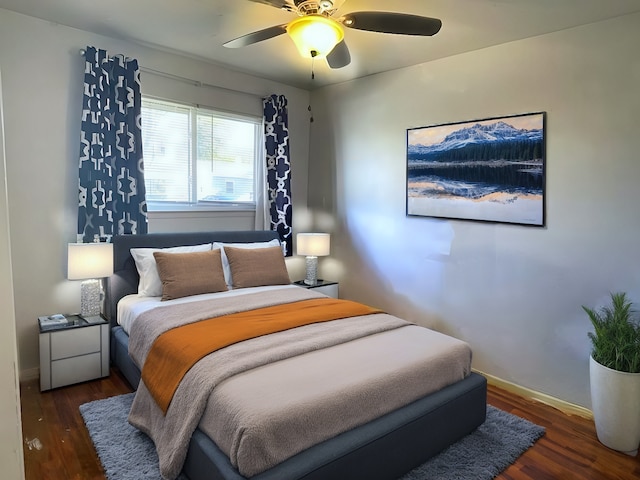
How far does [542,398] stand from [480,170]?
5.76 ft

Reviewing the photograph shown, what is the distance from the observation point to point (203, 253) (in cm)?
341

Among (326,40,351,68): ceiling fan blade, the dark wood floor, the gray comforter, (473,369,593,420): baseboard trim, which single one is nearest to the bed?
the gray comforter

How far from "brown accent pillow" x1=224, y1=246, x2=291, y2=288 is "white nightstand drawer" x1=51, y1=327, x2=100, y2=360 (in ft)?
3.65

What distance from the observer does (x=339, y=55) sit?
8.55 ft

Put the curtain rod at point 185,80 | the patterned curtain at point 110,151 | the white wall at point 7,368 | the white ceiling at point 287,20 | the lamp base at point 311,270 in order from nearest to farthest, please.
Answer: the white wall at point 7,368 → the white ceiling at point 287,20 → the patterned curtain at point 110,151 → the curtain rod at point 185,80 → the lamp base at point 311,270

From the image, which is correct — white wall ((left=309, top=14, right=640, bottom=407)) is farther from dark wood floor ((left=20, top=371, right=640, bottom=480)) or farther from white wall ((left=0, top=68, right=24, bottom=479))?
white wall ((left=0, top=68, right=24, bottom=479))

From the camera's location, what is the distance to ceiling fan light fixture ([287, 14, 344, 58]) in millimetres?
2062

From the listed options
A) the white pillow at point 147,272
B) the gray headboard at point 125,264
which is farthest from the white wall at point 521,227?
the white pillow at point 147,272

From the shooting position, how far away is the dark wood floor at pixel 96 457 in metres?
2.13

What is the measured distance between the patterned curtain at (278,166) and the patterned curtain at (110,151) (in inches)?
52.1

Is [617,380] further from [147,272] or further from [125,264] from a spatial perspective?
[125,264]

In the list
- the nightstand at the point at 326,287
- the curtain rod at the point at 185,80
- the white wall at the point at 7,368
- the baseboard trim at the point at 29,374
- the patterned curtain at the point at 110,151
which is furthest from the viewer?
the nightstand at the point at 326,287

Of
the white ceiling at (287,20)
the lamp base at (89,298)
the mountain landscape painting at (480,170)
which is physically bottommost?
the lamp base at (89,298)

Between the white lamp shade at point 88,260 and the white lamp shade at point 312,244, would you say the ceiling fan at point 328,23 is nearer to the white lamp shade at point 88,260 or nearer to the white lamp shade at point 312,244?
the white lamp shade at point 88,260
